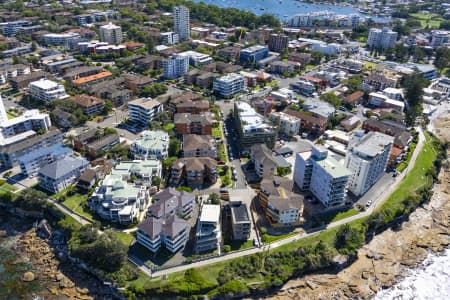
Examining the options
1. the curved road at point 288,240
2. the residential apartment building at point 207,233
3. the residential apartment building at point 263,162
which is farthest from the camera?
the residential apartment building at point 263,162

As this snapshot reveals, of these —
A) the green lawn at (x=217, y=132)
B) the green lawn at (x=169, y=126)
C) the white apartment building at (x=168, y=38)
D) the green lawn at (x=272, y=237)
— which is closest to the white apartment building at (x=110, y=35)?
the white apartment building at (x=168, y=38)

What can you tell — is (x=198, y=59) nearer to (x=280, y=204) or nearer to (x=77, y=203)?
(x=77, y=203)

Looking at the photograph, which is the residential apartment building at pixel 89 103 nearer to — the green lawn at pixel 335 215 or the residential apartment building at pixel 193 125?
the residential apartment building at pixel 193 125

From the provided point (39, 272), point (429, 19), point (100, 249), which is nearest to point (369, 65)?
point (429, 19)

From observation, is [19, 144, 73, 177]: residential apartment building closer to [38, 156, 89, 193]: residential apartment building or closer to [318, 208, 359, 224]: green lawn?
[38, 156, 89, 193]: residential apartment building

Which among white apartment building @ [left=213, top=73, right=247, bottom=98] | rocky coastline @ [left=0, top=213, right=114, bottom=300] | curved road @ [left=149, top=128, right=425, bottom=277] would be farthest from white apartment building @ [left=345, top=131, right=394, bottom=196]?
rocky coastline @ [left=0, top=213, right=114, bottom=300]

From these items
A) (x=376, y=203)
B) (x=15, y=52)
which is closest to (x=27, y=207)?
(x=376, y=203)

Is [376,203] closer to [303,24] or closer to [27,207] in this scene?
[27,207]
